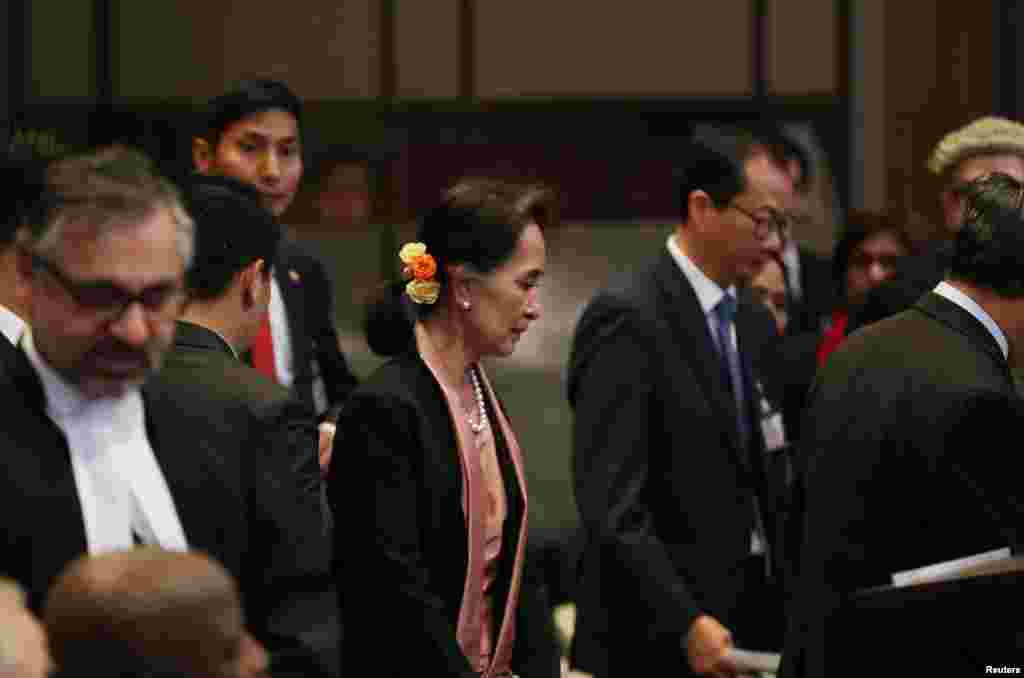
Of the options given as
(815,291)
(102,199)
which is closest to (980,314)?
(102,199)

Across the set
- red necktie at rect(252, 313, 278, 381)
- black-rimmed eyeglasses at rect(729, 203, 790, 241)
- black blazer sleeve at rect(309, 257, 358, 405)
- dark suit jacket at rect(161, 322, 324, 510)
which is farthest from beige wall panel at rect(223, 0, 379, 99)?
dark suit jacket at rect(161, 322, 324, 510)

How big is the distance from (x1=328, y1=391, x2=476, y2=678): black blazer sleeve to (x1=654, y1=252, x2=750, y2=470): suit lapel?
1403mm

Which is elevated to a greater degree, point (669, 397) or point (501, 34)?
point (501, 34)

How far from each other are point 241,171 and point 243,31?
3.79 metres

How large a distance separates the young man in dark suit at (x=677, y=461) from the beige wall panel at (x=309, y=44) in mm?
4159

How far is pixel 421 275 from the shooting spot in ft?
16.0

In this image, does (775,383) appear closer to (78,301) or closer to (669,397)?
A: (669,397)

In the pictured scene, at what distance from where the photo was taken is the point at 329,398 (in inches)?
251

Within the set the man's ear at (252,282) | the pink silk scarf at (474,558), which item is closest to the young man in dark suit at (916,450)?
the pink silk scarf at (474,558)

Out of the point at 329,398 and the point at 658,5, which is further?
the point at 658,5

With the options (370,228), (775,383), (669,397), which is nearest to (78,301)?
(669,397)

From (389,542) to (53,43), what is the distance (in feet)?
18.8

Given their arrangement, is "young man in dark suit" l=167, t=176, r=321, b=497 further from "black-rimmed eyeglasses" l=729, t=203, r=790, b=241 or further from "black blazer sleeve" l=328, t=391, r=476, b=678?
"black-rimmed eyeglasses" l=729, t=203, r=790, b=241

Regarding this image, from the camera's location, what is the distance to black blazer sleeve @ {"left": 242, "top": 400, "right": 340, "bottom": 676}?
3592 millimetres
